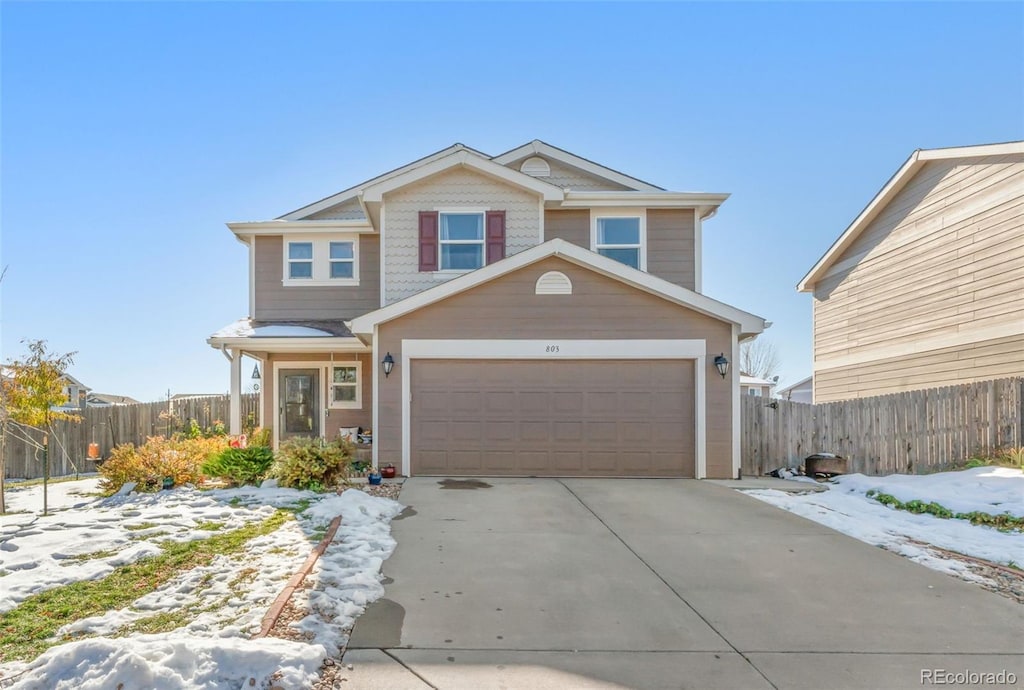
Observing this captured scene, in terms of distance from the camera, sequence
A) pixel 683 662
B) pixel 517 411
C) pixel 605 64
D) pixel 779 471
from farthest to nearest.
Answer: pixel 605 64
pixel 779 471
pixel 517 411
pixel 683 662


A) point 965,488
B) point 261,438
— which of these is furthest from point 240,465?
point 965,488

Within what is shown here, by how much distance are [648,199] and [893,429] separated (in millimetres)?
7045

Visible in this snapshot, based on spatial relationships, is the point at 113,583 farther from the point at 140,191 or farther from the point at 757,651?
the point at 140,191

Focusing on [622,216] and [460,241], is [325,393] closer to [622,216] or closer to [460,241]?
[460,241]

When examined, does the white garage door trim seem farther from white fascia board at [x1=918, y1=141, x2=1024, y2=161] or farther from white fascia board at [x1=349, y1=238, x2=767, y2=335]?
white fascia board at [x1=918, y1=141, x2=1024, y2=161]

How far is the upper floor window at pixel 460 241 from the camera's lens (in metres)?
11.8

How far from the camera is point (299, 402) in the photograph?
12750mm

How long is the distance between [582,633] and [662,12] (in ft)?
35.7

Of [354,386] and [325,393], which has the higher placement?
[354,386]

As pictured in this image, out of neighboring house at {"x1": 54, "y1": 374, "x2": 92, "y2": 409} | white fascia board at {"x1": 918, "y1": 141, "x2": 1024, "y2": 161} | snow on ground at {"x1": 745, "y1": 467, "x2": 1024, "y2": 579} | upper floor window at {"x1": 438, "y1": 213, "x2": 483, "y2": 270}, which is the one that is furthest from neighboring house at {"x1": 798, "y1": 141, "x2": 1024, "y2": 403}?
neighboring house at {"x1": 54, "y1": 374, "x2": 92, "y2": 409}

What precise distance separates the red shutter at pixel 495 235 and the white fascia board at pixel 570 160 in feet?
7.00

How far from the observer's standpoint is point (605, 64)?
37.8ft

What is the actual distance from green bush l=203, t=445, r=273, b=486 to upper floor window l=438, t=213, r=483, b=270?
5.44 meters

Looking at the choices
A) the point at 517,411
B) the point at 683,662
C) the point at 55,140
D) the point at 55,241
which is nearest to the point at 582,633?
the point at 683,662
